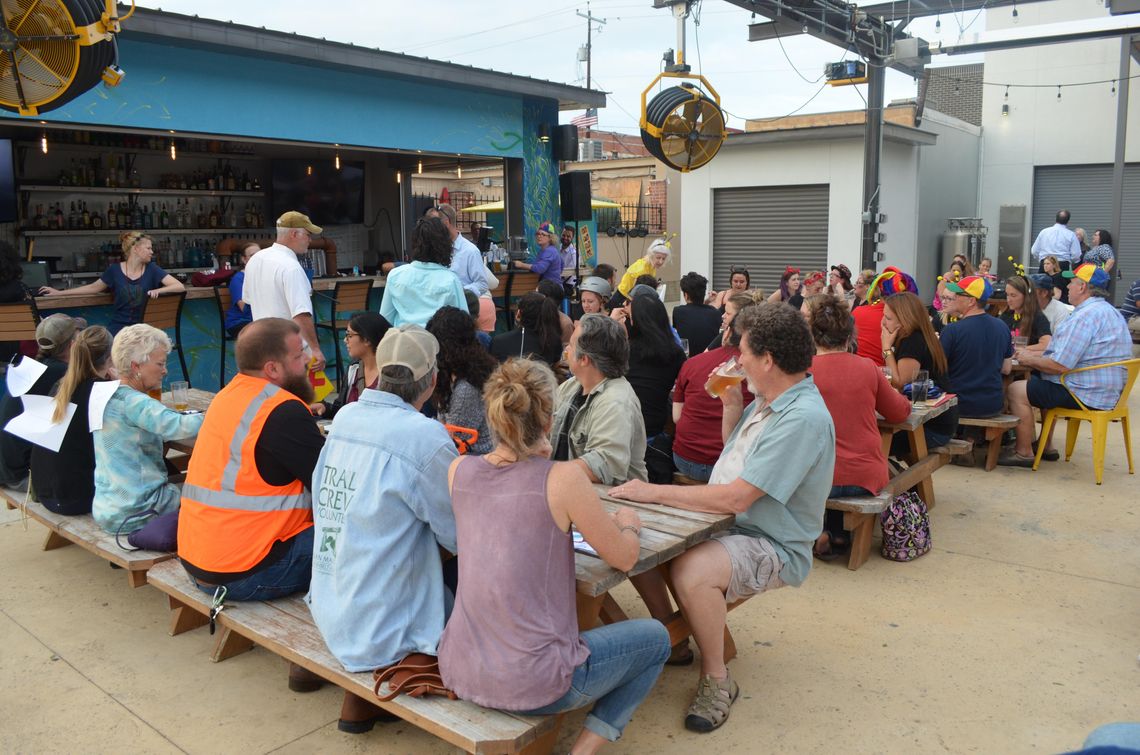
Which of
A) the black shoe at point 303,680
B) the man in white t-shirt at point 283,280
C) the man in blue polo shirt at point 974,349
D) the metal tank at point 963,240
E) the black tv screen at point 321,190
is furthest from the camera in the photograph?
the metal tank at point 963,240

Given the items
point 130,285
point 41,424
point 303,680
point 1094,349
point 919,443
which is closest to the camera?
point 303,680

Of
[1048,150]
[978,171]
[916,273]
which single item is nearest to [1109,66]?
[1048,150]

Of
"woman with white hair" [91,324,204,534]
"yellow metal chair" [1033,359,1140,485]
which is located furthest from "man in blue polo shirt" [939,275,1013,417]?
"woman with white hair" [91,324,204,534]

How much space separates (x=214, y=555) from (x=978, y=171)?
18835 millimetres

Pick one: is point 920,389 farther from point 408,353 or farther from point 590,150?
point 590,150

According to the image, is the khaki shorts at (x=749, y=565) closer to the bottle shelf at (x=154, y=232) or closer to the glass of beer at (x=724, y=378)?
the glass of beer at (x=724, y=378)

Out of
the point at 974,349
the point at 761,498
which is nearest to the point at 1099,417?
the point at 974,349

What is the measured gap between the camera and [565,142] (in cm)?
1110

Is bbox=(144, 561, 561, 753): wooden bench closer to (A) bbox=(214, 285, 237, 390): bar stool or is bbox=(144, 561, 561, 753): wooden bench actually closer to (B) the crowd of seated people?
(B) the crowd of seated people

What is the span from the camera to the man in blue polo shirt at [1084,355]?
5.51 meters

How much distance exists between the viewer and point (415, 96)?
31.6 feet

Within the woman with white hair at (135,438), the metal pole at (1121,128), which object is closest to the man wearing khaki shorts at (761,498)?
the woman with white hair at (135,438)

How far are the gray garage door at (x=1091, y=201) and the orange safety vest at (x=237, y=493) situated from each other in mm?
17427

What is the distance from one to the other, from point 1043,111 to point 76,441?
1863 centimetres
